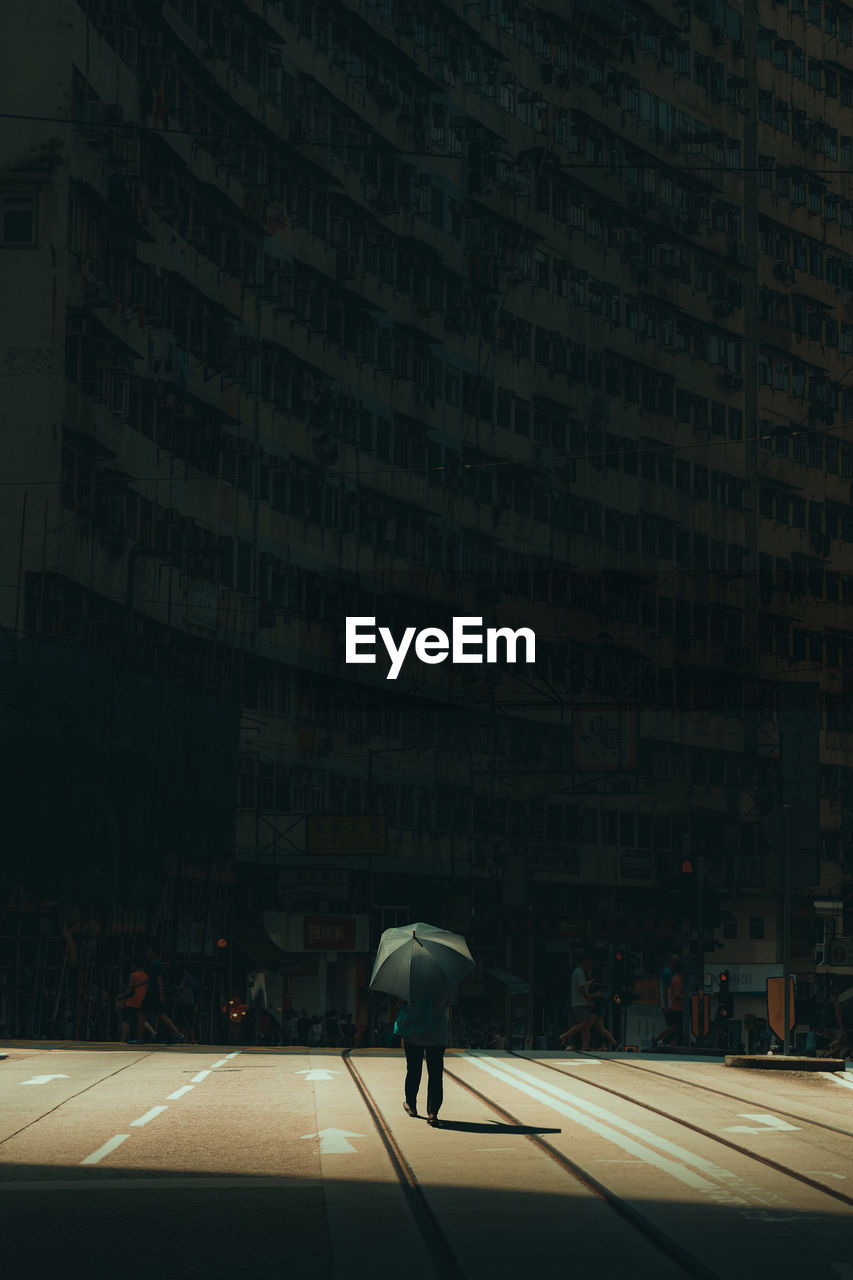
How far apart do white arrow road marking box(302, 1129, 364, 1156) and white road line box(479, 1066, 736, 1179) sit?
2084 mm

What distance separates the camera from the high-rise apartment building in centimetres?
4709

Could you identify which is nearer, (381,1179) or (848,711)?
(381,1179)

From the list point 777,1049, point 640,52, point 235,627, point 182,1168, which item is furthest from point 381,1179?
point 640,52

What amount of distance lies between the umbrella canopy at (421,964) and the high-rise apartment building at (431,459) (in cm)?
1683

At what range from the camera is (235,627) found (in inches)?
2153

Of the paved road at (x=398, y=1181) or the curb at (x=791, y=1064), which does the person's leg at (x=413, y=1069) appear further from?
the curb at (x=791, y=1064)

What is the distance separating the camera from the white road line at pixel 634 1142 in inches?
507

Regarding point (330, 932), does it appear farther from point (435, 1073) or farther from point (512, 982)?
point (435, 1073)

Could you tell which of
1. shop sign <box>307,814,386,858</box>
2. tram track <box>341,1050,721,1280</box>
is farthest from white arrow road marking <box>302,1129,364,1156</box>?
shop sign <box>307,814,386,858</box>

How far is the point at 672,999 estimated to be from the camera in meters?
41.6

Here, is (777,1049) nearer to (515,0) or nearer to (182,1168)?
(182,1168)

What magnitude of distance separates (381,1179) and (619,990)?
3129 cm

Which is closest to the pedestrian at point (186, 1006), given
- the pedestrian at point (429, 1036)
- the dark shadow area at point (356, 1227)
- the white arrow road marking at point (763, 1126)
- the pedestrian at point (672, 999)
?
the pedestrian at point (672, 999)

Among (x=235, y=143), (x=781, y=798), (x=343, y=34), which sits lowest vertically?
(x=781, y=798)
